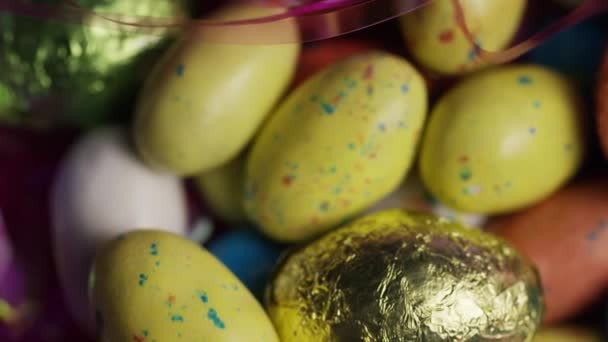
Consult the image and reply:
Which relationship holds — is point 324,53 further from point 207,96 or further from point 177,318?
point 177,318

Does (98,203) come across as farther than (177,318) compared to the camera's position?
Yes

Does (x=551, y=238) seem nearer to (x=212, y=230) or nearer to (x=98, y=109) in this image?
(x=212, y=230)

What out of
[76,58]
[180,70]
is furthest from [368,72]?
[76,58]

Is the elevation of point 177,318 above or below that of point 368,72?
below

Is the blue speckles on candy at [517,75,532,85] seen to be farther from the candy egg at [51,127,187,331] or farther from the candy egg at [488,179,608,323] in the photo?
the candy egg at [51,127,187,331]

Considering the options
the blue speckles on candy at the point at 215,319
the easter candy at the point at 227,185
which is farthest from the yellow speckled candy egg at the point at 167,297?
the easter candy at the point at 227,185

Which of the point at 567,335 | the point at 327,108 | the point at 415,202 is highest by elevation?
the point at 327,108

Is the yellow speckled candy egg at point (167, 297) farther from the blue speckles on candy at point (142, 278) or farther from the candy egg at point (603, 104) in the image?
the candy egg at point (603, 104)
